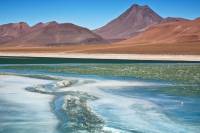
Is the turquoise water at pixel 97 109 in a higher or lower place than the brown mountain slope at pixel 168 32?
lower

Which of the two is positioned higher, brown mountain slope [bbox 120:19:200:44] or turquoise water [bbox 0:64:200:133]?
brown mountain slope [bbox 120:19:200:44]

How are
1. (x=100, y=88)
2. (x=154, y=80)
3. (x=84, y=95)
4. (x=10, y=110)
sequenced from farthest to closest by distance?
(x=154, y=80), (x=100, y=88), (x=84, y=95), (x=10, y=110)

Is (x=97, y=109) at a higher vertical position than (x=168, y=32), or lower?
lower

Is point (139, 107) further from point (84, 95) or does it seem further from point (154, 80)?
point (154, 80)

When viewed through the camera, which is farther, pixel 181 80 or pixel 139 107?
pixel 181 80

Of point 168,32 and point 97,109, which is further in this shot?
point 168,32

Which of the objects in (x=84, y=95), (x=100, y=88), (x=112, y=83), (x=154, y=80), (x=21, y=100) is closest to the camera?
(x=21, y=100)

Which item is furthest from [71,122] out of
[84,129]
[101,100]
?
[101,100]

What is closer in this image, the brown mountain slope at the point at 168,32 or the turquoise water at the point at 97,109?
the turquoise water at the point at 97,109
